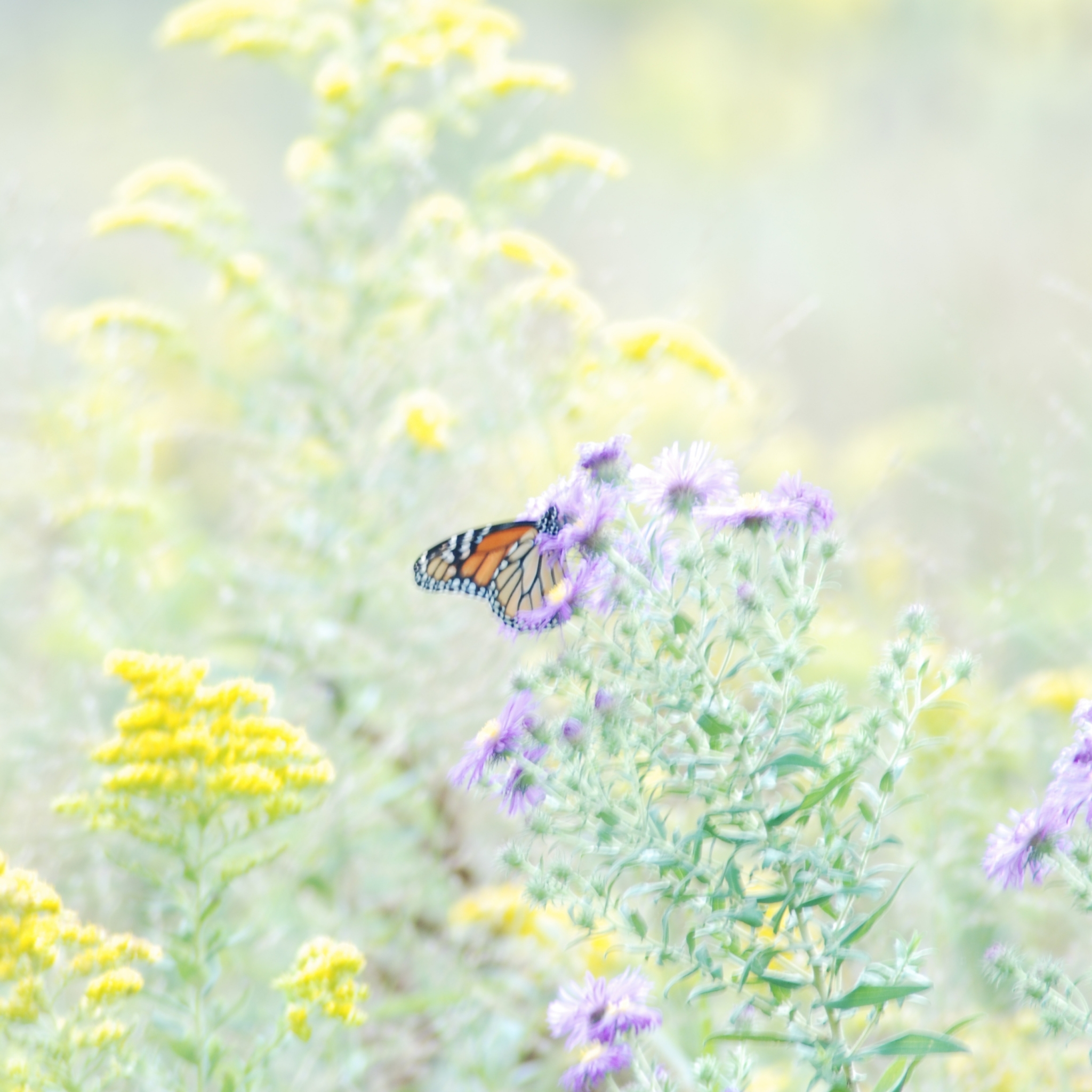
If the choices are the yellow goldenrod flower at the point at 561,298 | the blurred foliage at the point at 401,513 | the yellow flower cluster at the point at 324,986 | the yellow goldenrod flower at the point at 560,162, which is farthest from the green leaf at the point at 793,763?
the yellow goldenrod flower at the point at 560,162

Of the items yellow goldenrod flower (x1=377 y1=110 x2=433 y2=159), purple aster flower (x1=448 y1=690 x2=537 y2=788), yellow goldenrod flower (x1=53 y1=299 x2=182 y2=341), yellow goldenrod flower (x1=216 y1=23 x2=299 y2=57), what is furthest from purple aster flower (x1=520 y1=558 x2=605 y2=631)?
yellow goldenrod flower (x1=216 y1=23 x2=299 y2=57)

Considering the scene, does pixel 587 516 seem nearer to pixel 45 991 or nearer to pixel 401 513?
pixel 45 991

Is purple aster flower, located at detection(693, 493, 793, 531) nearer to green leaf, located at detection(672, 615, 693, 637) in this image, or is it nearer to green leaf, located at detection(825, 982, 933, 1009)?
Result: green leaf, located at detection(672, 615, 693, 637)

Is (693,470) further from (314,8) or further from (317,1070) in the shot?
(314,8)

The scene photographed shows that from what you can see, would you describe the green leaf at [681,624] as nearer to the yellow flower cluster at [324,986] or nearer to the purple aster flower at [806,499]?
the purple aster flower at [806,499]

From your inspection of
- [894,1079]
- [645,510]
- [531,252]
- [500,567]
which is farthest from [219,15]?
[894,1079]

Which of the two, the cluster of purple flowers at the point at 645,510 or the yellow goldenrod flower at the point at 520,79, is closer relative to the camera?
the cluster of purple flowers at the point at 645,510
